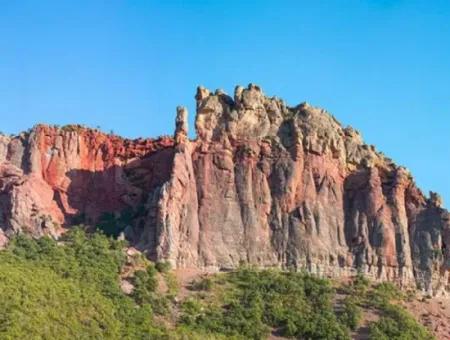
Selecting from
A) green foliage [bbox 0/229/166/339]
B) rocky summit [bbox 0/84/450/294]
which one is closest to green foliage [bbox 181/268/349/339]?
rocky summit [bbox 0/84/450/294]

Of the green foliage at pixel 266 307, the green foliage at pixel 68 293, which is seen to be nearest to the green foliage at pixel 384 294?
the green foliage at pixel 266 307

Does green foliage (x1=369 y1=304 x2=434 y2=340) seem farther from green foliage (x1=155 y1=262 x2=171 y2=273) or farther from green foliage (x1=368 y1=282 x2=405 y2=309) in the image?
green foliage (x1=155 y1=262 x2=171 y2=273)

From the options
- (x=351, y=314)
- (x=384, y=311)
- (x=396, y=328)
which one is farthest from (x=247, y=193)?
(x=396, y=328)

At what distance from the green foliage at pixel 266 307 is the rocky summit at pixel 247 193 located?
3.18 m

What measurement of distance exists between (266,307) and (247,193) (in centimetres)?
1393

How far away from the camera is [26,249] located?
3580 inches

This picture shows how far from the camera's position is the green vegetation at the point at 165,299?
267 feet

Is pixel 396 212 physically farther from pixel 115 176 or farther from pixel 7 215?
pixel 7 215

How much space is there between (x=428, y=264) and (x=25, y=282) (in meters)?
38.3

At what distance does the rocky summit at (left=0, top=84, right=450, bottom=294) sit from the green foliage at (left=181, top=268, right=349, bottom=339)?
318 cm

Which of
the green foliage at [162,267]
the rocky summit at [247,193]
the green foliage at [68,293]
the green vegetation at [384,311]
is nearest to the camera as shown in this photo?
the green foliage at [68,293]

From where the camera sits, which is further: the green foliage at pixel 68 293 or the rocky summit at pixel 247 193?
the rocky summit at pixel 247 193

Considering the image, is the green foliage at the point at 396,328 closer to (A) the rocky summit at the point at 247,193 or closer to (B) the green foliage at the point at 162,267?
(A) the rocky summit at the point at 247,193

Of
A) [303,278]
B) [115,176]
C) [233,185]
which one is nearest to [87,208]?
[115,176]
